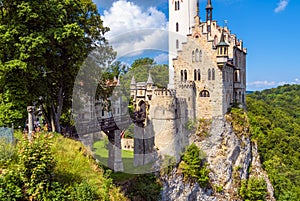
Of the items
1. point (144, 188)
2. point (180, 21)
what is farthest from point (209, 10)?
point (144, 188)

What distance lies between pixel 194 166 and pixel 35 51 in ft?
64.8

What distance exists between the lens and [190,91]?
1261 inches

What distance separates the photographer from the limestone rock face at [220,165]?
1147 inches

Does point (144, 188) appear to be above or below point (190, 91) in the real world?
below

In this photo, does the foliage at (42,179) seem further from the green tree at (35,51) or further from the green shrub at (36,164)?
the green tree at (35,51)

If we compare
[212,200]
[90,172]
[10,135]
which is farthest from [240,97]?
[10,135]

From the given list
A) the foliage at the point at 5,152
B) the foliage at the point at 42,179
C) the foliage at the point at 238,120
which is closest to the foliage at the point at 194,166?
the foliage at the point at 238,120

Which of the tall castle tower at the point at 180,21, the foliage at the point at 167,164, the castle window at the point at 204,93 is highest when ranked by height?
the tall castle tower at the point at 180,21

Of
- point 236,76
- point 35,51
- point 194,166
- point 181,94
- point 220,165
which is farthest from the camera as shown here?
point 236,76

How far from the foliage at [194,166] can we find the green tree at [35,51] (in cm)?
1477

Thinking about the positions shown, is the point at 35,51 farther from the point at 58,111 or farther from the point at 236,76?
the point at 236,76

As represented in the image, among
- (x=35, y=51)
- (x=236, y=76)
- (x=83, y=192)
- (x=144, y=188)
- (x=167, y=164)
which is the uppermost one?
(x=236, y=76)

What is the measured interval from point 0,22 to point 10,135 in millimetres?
6882

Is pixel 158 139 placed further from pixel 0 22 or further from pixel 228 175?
pixel 0 22
